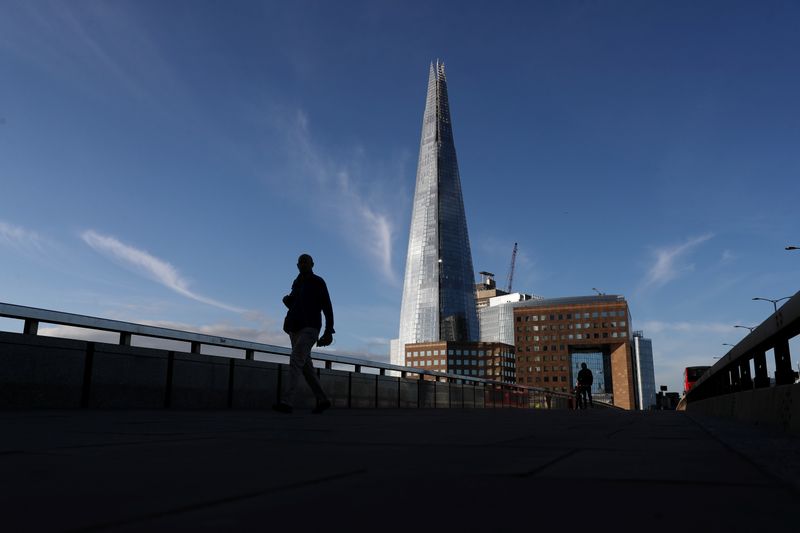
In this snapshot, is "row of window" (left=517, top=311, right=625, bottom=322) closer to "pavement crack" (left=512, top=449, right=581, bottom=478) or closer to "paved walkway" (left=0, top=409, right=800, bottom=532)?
"pavement crack" (left=512, top=449, right=581, bottom=478)

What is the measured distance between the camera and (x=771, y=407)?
6426mm

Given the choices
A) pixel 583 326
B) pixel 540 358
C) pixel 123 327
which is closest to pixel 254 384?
pixel 123 327

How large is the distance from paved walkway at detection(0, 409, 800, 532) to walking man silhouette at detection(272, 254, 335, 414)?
18.8 feet

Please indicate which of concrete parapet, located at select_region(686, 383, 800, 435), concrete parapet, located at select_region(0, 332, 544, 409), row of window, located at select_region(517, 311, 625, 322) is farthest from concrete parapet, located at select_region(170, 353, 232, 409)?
row of window, located at select_region(517, 311, 625, 322)

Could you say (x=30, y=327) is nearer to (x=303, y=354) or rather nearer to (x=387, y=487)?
(x=303, y=354)

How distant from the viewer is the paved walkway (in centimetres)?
152

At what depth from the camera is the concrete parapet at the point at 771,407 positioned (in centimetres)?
536

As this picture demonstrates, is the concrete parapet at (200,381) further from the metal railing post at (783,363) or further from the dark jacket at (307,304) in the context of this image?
the metal railing post at (783,363)

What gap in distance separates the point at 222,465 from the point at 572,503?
1.42m

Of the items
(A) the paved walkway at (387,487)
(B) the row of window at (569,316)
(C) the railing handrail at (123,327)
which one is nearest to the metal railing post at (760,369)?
(A) the paved walkway at (387,487)

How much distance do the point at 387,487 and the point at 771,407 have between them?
18.7 ft

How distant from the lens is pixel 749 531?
4.64ft

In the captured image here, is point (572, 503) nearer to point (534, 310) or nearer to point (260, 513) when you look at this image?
point (260, 513)

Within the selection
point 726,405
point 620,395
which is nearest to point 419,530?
point 726,405
